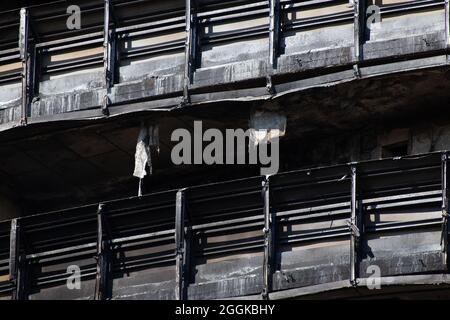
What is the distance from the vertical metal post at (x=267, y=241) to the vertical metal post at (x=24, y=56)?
12.6 ft

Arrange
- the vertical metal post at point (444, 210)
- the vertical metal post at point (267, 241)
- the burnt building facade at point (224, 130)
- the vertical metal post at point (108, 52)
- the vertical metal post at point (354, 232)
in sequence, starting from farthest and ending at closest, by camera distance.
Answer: the vertical metal post at point (108, 52)
the vertical metal post at point (267, 241)
the burnt building facade at point (224, 130)
the vertical metal post at point (354, 232)
the vertical metal post at point (444, 210)

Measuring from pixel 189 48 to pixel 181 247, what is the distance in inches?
107

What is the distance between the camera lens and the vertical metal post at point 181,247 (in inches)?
1150

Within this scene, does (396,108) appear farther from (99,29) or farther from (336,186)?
(99,29)

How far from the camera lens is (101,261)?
2972 centimetres

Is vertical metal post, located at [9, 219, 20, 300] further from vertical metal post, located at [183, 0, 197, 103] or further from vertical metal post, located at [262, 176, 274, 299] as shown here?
vertical metal post, located at [262, 176, 274, 299]

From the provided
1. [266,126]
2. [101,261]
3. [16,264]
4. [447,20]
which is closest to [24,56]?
[16,264]

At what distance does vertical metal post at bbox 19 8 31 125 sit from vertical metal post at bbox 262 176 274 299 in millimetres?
3847

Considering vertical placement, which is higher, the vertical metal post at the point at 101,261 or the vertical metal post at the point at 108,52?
the vertical metal post at the point at 108,52

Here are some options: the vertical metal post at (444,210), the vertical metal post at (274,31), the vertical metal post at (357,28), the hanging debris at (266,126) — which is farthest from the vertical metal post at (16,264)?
the vertical metal post at (444,210)

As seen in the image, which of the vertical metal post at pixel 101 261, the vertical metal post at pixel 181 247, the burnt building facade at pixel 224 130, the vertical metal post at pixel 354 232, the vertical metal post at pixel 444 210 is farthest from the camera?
the vertical metal post at pixel 101 261

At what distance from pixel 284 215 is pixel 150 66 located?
10.3 ft

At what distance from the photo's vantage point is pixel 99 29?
31.5 metres

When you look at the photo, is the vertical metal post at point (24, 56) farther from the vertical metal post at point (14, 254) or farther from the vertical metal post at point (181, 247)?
the vertical metal post at point (181, 247)
